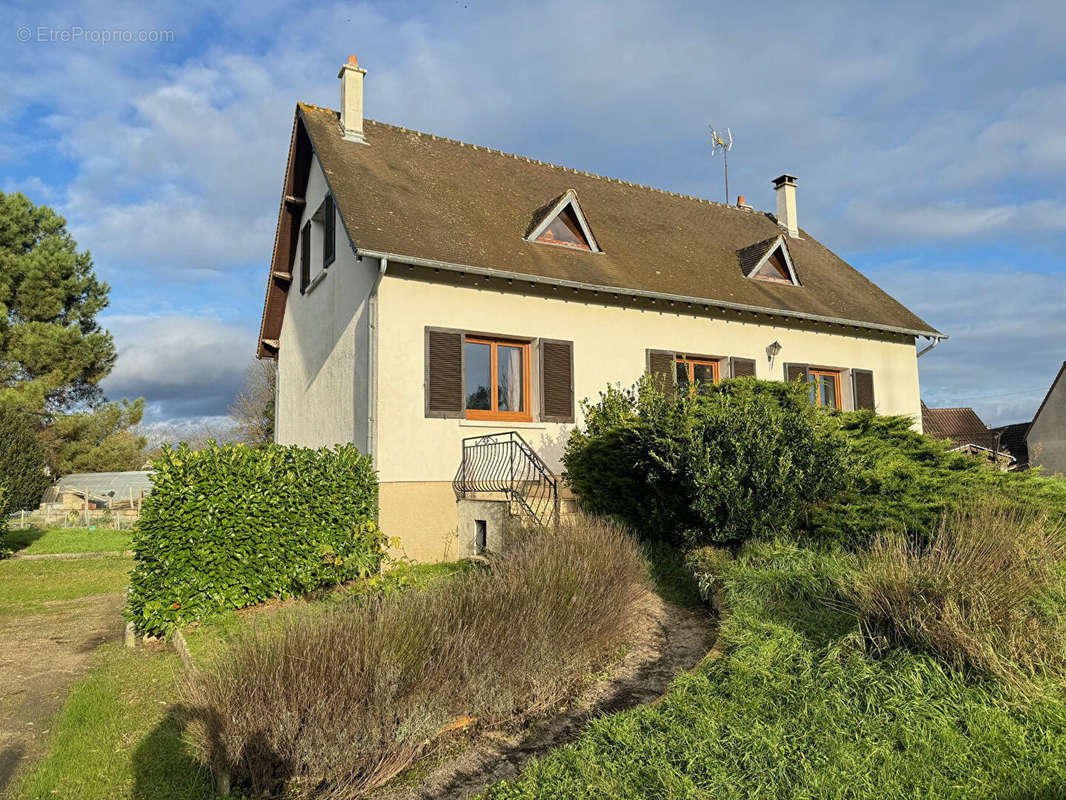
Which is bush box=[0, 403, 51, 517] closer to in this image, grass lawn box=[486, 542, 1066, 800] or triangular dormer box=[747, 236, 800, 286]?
triangular dormer box=[747, 236, 800, 286]

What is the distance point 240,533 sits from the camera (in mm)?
7992

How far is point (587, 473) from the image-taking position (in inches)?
419

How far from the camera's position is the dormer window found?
617 inches

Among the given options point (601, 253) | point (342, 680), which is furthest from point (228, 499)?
point (601, 253)

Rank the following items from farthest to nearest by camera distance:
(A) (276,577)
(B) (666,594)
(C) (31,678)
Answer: (A) (276,577)
(B) (666,594)
(C) (31,678)

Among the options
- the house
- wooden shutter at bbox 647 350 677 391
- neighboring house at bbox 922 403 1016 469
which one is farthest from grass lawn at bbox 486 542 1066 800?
neighboring house at bbox 922 403 1016 469

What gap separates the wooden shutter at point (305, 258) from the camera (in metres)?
14.7

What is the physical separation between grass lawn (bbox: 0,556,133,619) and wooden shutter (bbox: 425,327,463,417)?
242 inches

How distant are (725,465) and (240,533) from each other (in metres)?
5.25

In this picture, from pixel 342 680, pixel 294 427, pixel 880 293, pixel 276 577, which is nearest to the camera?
pixel 342 680

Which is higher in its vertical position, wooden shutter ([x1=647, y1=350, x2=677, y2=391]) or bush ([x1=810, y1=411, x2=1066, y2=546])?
wooden shutter ([x1=647, y1=350, x2=677, y2=391])

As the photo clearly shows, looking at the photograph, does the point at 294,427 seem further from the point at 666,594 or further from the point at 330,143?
the point at 666,594

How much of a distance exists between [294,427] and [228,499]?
737 cm

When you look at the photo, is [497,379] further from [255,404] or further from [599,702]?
[255,404]
